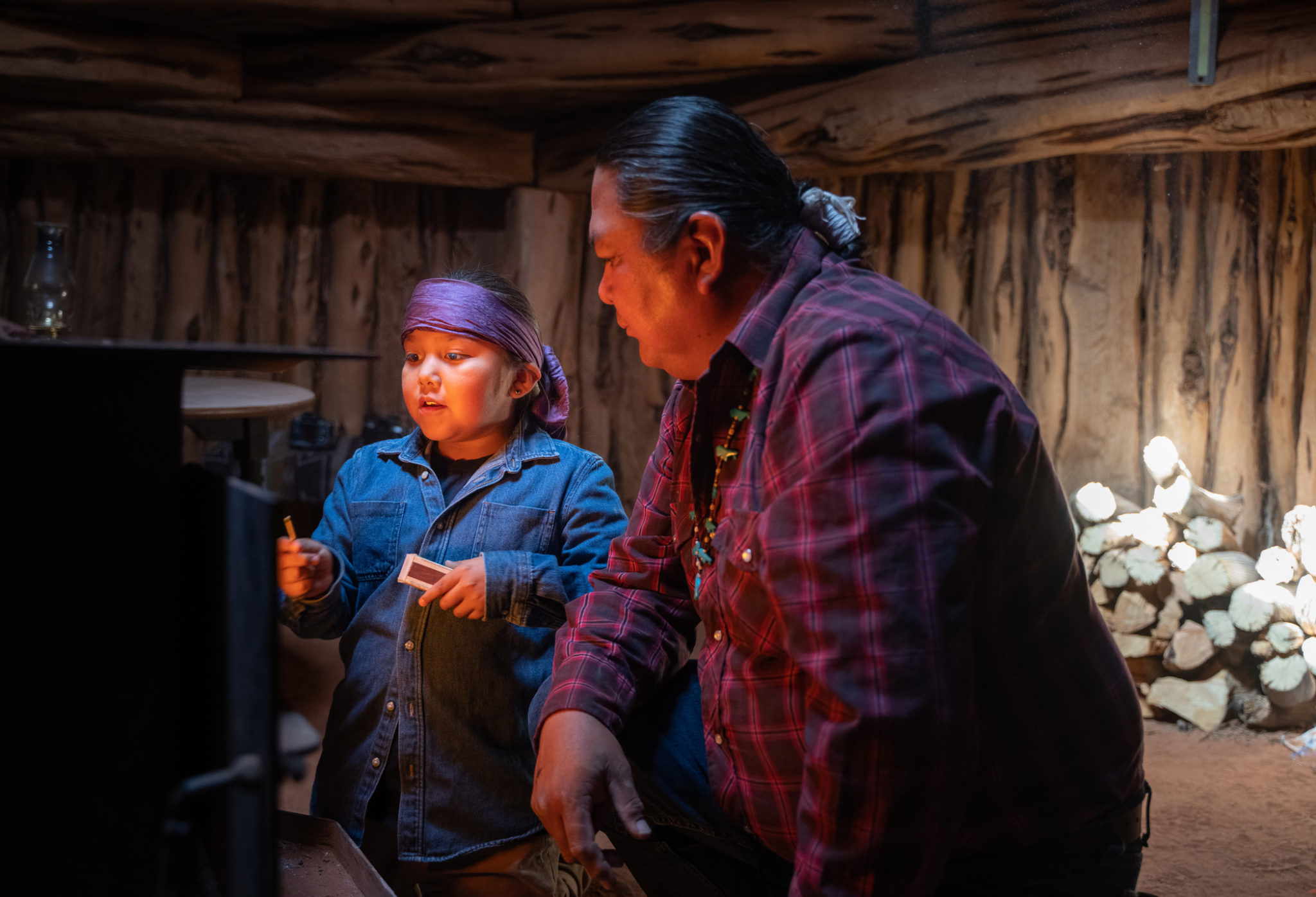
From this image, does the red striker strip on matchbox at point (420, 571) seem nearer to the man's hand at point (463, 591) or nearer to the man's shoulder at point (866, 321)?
the man's hand at point (463, 591)

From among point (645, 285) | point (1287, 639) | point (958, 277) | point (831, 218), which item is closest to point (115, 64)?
point (958, 277)

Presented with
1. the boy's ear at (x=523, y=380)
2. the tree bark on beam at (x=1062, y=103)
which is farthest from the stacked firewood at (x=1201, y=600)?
the boy's ear at (x=523, y=380)

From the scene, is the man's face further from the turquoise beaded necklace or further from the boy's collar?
the boy's collar

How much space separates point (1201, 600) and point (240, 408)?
3.63 metres

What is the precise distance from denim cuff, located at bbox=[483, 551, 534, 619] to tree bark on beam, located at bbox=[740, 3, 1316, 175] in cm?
283

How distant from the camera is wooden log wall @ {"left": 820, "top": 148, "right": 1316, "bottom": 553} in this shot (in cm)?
393

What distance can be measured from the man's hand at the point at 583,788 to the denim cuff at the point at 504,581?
0.94 feet

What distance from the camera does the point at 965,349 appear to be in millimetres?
1317

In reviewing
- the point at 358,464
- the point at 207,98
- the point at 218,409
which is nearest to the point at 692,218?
the point at 358,464

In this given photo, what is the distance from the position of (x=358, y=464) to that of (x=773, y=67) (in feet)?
9.22

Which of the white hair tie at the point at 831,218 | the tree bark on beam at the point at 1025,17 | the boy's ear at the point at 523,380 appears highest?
the tree bark on beam at the point at 1025,17

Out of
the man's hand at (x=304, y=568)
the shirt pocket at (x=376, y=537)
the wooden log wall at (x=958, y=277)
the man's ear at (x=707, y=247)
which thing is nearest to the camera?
the man's ear at (x=707, y=247)

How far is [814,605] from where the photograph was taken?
1229mm

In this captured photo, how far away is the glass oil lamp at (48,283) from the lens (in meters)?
3.76
